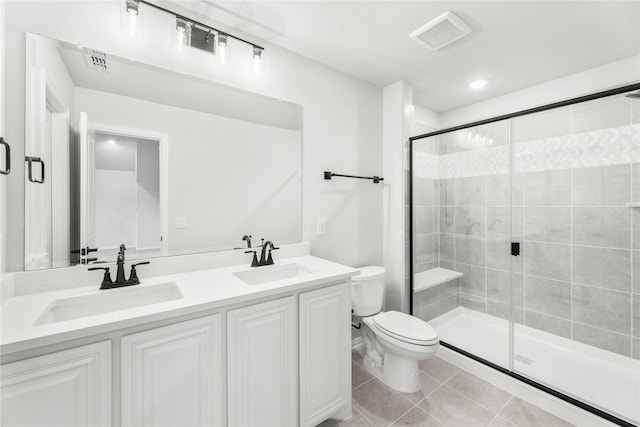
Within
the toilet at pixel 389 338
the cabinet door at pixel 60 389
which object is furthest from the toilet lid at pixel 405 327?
the cabinet door at pixel 60 389

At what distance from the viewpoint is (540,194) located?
230 cm

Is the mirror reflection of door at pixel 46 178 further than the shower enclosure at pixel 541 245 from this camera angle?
No

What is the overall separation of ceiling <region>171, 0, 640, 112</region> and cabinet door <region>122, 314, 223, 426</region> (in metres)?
1.68

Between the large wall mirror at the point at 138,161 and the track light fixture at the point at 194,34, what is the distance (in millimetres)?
180

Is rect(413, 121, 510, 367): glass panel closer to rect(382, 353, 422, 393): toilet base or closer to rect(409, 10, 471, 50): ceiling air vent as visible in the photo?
rect(382, 353, 422, 393): toilet base

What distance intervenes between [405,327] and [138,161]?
1.93 metres

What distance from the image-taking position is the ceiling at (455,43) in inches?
58.4

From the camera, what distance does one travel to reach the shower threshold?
5.52 feet

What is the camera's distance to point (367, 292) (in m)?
2.04

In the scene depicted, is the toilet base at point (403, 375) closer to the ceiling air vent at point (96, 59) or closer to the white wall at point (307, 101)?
the white wall at point (307, 101)

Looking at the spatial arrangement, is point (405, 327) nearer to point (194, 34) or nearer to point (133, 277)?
point (133, 277)

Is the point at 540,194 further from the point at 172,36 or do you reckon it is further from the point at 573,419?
the point at 172,36

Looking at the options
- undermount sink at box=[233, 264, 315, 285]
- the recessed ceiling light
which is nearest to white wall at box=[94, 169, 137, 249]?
undermount sink at box=[233, 264, 315, 285]

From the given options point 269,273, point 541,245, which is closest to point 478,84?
point 541,245
